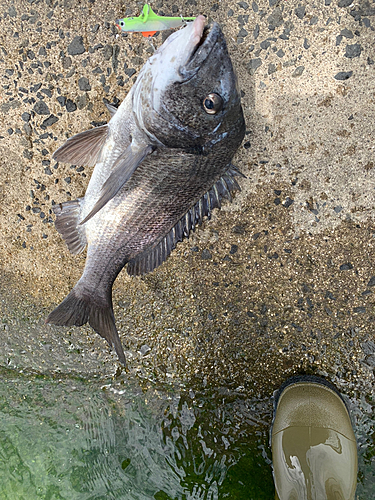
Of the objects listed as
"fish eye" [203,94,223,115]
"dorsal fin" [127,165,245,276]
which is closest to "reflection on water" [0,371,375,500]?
"dorsal fin" [127,165,245,276]

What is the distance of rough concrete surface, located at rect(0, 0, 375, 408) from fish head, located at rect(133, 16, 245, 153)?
73cm

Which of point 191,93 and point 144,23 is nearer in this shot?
point 191,93

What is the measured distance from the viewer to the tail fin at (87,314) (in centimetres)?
205

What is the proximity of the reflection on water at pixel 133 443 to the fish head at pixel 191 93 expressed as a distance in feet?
6.06

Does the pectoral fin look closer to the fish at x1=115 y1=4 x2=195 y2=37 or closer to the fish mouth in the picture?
the fish mouth

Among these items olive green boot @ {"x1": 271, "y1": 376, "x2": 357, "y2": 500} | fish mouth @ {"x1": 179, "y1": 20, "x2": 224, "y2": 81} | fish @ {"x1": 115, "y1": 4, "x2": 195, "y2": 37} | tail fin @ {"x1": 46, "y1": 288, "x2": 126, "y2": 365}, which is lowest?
olive green boot @ {"x1": 271, "y1": 376, "x2": 357, "y2": 500}

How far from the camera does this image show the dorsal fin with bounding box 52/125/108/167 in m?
1.93

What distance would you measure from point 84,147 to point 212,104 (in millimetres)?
A: 860

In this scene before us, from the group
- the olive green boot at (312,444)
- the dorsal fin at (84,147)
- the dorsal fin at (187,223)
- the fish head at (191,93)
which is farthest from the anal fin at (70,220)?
the olive green boot at (312,444)

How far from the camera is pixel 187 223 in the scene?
6.39 feet

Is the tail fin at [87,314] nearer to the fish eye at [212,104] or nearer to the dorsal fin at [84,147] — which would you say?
the dorsal fin at [84,147]

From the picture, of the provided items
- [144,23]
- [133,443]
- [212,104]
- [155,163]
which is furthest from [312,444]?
[144,23]

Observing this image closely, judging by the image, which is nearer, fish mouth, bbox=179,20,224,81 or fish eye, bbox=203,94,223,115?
fish mouth, bbox=179,20,224,81

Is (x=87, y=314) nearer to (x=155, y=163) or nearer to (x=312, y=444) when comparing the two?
(x=155, y=163)
